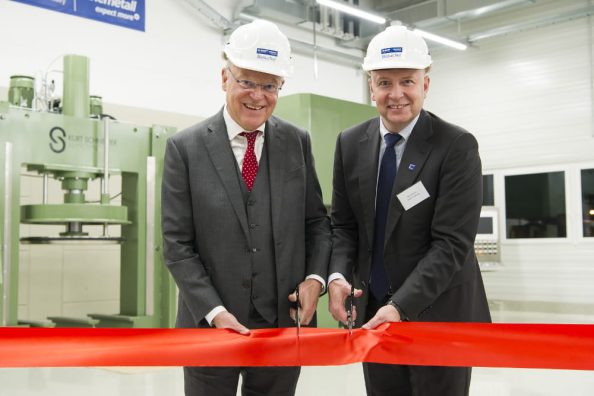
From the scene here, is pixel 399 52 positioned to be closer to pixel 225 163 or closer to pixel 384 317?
pixel 225 163

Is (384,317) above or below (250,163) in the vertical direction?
below

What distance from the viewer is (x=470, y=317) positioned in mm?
1841

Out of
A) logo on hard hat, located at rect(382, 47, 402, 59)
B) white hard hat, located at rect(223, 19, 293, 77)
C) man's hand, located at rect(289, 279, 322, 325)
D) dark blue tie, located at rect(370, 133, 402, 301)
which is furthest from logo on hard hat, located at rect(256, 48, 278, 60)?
man's hand, located at rect(289, 279, 322, 325)

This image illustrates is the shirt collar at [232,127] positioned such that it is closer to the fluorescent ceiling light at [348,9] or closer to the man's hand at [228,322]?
the man's hand at [228,322]

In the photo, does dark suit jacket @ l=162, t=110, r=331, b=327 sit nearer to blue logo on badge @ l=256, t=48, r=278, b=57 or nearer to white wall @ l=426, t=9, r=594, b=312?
blue logo on badge @ l=256, t=48, r=278, b=57

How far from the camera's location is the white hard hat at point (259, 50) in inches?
67.4

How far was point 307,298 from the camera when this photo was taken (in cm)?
178

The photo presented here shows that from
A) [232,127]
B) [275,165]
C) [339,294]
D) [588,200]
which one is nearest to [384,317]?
[339,294]

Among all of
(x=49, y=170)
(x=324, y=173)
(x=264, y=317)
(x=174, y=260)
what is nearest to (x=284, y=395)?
(x=264, y=317)

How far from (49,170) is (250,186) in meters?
3.34

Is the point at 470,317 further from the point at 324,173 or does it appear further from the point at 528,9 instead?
the point at 528,9

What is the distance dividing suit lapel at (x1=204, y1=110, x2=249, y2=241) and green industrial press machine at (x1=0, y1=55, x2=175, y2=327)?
307 cm

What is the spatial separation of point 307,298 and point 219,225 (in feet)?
1.03

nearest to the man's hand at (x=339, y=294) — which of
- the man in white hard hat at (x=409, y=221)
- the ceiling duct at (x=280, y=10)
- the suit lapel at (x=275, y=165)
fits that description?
the man in white hard hat at (x=409, y=221)
